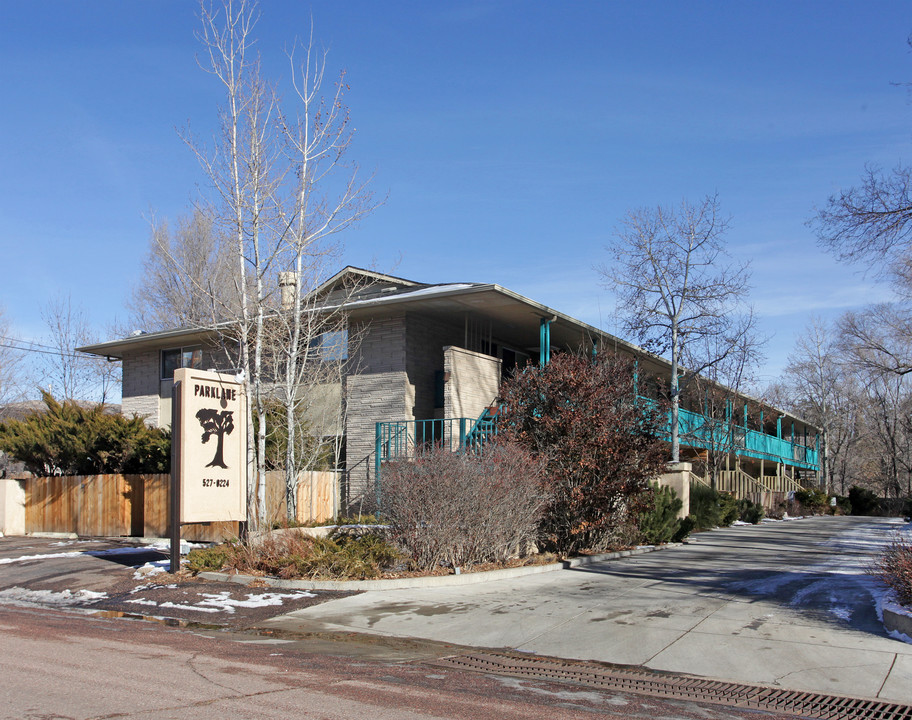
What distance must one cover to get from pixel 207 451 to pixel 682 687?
8.85 meters

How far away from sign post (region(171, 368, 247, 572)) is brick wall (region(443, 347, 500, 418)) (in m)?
6.53

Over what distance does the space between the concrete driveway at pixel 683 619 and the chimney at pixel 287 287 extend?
725 centimetres

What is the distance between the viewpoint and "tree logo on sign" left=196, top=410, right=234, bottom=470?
13.1m

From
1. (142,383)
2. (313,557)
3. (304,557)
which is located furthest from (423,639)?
(142,383)

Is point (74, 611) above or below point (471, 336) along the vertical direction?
below

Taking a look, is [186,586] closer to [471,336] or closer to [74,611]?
[74,611]

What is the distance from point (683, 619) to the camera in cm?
907

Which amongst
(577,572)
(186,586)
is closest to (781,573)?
(577,572)

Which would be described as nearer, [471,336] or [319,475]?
[319,475]

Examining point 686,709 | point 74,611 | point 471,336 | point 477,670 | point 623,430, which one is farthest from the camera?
point 471,336

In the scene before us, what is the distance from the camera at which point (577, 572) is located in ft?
41.7

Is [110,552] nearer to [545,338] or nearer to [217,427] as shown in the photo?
[217,427]

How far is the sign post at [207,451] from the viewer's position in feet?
41.4

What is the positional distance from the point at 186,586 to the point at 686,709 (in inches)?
316
